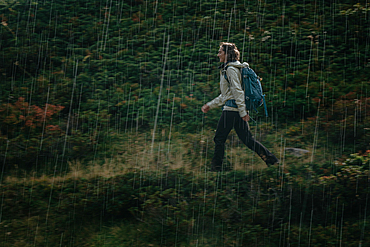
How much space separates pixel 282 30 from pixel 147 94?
472 centimetres

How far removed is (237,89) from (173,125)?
10.5ft

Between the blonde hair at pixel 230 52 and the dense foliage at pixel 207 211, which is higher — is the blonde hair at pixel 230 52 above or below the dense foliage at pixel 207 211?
above

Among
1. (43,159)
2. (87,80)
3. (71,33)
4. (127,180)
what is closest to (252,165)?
(127,180)

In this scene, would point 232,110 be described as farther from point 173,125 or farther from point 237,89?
point 173,125

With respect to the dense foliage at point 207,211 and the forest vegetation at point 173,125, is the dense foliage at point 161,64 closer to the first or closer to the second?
the forest vegetation at point 173,125

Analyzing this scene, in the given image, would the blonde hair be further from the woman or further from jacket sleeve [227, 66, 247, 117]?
jacket sleeve [227, 66, 247, 117]

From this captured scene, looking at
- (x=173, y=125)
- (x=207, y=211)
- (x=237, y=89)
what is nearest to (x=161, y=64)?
(x=173, y=125)

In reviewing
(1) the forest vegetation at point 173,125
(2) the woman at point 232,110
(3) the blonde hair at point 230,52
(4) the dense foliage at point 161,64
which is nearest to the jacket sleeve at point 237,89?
(2) the woman at point 232,110

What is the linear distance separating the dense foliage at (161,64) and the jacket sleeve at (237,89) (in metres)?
2.62

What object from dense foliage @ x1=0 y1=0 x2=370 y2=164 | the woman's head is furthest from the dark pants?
dense foliage @ x1=0 y1=0 x2=370 y2=164

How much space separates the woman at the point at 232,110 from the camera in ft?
17.5

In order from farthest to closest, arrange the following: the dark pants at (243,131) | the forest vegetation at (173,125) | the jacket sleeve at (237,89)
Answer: the dark pants at (243,131)
the jacket sleeve at (237,89)
the forest vegetation at (173,125)

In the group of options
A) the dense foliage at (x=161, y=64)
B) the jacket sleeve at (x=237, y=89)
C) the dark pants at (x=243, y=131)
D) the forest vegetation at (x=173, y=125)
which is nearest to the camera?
the forest vegetation at (x=173, y=125)

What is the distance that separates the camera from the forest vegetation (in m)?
4.74
